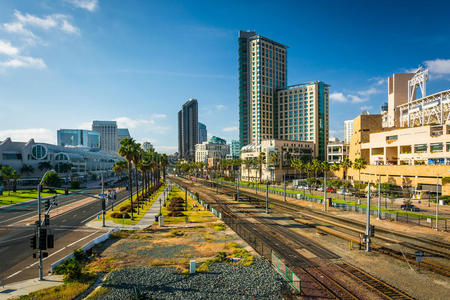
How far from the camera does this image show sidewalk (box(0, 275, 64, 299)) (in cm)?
1978

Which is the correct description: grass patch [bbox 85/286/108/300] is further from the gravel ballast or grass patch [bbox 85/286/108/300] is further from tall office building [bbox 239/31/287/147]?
tall office building [bbox 239/31/287/147]

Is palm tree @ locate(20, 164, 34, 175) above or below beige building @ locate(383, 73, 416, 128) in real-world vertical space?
below

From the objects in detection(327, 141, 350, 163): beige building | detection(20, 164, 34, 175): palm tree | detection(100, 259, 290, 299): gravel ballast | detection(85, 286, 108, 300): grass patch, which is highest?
detection(327, 141, 350, 163): beige building

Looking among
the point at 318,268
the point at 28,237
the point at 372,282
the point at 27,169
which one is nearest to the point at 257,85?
the point at 27,169

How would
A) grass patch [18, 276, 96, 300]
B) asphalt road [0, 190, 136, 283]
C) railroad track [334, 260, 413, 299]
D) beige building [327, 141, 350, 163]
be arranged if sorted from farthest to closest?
beige building [327, 141, 350, 163] < asphalt road [0, 190, 136, 283] < railroad track [334, 260, 413, 299] < grass patch [18, 276, 96, 300]

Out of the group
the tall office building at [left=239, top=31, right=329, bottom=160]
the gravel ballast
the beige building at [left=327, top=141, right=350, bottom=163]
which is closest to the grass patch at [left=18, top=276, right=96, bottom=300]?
the gravel ballast

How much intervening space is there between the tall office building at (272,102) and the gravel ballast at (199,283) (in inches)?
6342

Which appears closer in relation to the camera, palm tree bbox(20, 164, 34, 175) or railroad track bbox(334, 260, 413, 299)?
railroad track bbox(334, 260, 413, 299)

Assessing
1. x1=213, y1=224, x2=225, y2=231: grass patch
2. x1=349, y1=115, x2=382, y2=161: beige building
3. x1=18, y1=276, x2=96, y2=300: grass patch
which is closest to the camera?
x1=18, y1=276, x2=96, y2=300: grass patch

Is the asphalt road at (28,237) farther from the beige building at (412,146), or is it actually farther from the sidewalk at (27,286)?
the beige building at (412,146)

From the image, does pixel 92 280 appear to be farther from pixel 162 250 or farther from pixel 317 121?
pixel 317 121

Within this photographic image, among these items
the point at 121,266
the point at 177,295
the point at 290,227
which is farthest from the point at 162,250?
the point at 290,227

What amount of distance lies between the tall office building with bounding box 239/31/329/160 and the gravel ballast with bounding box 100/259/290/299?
16108 centimetres

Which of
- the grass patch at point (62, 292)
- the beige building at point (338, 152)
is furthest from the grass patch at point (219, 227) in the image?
the beige building at point (338, 152)
